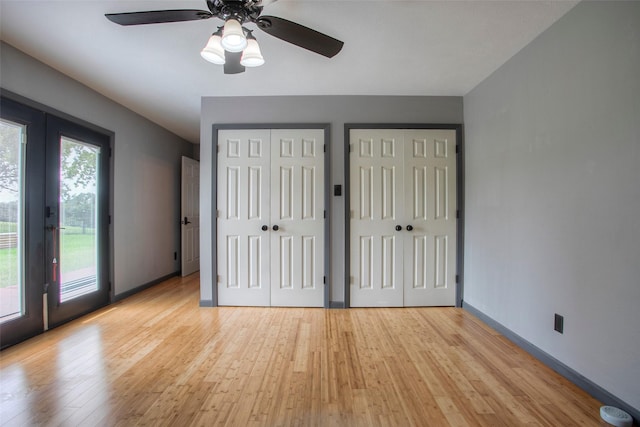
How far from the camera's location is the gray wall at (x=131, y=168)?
7.75 ft

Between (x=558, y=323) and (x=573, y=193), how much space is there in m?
0.87

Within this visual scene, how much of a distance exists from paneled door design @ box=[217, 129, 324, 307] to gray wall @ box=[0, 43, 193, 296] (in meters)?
1.33

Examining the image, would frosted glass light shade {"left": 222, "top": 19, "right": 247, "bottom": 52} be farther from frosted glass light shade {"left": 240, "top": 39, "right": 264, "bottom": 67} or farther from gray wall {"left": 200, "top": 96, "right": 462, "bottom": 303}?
gray wall {"left": 200, "top": 96, "right": 462, "bottom": 303}

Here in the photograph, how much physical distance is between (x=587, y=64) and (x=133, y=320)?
13.4ft

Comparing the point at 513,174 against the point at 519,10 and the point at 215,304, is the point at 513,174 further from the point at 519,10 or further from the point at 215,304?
the point at 215,304

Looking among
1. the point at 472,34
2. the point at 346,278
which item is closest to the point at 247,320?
the point at 346,278

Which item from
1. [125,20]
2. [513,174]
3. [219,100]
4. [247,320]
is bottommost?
[247,320]

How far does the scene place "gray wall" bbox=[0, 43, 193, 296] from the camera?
2361mm

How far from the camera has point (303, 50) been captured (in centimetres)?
220

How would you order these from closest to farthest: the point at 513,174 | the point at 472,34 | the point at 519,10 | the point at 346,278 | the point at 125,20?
1. the point at 125,20
2. the point at 519,10
3. the point at 472,34
4. the point at 513,174
5. the point at 346,278

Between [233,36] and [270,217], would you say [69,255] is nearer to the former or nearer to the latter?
[270,217]

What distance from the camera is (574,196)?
1750mm

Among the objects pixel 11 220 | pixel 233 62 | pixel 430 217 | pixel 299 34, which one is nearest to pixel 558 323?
pixel 430 217

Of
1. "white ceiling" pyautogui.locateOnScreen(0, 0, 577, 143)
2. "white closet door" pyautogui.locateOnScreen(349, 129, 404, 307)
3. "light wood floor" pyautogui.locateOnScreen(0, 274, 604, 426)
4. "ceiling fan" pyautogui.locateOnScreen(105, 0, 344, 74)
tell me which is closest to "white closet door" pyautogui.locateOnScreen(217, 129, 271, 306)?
"light wood floor" pyautogui.locateOnScreen(0, 274, 604, 426)
